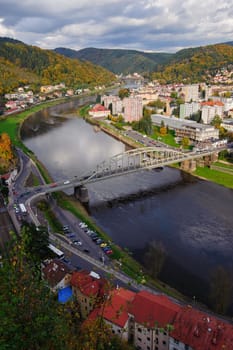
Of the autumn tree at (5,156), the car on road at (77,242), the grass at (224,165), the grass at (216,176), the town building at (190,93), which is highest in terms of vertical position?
the town building at (190,93)

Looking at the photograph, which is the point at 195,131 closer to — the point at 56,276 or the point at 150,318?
the point at 56,276

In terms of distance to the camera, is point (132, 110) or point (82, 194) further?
point (132, 110)

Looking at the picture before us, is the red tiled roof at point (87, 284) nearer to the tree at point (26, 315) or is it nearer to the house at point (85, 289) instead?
the house at point (85, 289)

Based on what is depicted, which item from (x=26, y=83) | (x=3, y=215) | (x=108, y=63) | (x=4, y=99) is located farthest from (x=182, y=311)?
Result: (x=108, y=63)

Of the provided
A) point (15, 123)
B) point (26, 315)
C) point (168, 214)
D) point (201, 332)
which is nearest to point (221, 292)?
Answer: point (201, 332)

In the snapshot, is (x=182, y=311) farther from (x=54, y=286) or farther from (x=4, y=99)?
(x=4, y=99)

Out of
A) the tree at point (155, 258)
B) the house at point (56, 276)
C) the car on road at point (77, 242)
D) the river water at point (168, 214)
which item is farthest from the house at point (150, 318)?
the car on road at point (77, 242)
